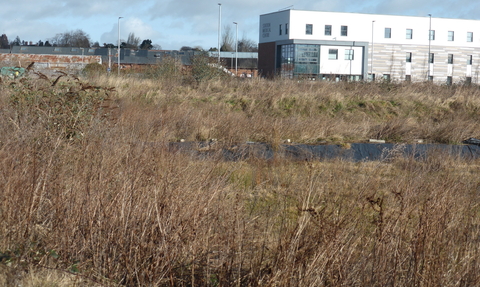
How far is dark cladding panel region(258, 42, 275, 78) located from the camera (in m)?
62.0

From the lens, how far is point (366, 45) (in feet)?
195

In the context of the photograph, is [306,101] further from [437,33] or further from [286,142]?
[437,33]

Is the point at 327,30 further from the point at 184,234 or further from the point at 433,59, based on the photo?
the point at 184,234

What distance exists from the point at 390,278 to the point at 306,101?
712 inches

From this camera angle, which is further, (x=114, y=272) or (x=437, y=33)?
(x=437, y=33)

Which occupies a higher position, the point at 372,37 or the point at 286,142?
the point at 372,37

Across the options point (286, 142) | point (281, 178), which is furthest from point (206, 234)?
point (286, 142)

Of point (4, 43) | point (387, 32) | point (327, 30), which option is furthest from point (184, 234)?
point (4, 43)

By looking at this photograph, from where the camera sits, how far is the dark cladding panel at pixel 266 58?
6200cm

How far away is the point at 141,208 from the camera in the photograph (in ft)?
14.9

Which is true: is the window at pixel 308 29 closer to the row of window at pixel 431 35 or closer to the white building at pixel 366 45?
the white building at pixel 366 45

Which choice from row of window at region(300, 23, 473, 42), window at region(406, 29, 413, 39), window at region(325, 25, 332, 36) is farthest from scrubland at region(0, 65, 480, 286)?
window at region(406, 29, 413, 39)

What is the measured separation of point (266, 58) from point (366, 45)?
39.5 feet

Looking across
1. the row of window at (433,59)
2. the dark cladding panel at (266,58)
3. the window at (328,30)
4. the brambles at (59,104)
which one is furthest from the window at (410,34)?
the brambles at (59,104)
